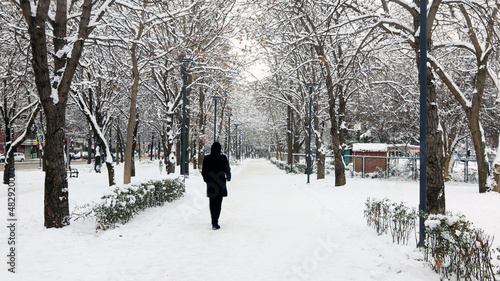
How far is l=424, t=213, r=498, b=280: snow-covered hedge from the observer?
14.0 ft

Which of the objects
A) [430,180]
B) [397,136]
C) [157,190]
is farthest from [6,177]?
[397,136]

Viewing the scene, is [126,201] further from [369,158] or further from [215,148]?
[369,158]

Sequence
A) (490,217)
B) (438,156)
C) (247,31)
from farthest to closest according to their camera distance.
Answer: (247,31)
(490,217)
(438,156)

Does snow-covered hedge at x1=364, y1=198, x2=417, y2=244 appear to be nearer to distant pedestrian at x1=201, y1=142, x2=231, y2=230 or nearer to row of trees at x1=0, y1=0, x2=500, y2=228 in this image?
row of trees at x1=0, y1=0, x2=500, y2=228

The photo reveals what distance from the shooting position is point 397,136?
122ft

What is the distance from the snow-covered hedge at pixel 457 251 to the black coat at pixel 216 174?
174 inches

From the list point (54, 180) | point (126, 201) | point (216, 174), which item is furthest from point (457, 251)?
point (54, 180)

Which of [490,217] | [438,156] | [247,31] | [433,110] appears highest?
[247,31]

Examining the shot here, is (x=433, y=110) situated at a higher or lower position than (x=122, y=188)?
higher

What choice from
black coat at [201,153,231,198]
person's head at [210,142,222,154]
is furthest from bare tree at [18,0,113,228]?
person's head at [210,142,222,154]

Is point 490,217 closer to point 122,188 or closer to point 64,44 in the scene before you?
point 122,188

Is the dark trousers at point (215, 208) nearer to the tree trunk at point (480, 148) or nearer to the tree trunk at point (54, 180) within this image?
the tree trunk at point (54, 180)

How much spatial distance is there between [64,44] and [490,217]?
12.1 metres

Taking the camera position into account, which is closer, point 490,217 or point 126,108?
point 490,217
